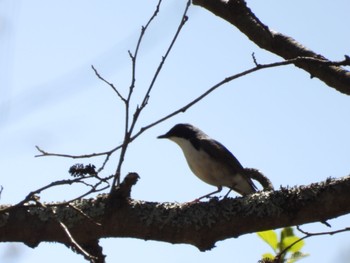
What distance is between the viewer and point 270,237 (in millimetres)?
4160

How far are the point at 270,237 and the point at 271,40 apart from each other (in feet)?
4.11

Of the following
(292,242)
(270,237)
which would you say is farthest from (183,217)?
(292,242)

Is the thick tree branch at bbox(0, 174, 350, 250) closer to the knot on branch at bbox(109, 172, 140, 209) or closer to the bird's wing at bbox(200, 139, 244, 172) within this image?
the knot on branch at bbox(109, 172, 140, 209)

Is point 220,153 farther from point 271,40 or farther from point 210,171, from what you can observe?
point 271,40

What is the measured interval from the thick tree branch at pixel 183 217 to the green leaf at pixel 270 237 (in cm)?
7

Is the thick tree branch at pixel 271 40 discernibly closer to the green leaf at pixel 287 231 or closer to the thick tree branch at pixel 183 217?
the thick tree branch at pixel 183 217

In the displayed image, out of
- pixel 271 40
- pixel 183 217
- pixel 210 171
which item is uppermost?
pixel 210 171

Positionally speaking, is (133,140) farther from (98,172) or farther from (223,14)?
(223,14)

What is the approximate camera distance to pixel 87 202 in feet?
14.2

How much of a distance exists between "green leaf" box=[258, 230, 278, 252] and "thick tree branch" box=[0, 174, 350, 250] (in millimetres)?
73

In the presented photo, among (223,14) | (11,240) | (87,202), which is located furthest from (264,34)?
(11,240)

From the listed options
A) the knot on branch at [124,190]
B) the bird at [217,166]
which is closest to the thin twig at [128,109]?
the knot on branch at [124,190]

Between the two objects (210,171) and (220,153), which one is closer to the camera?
(210,171)

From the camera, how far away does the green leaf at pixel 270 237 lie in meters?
4.12
